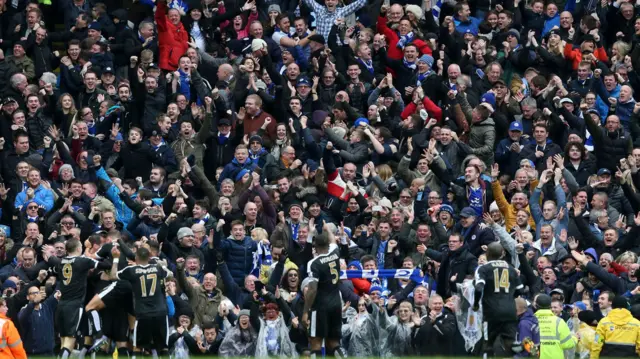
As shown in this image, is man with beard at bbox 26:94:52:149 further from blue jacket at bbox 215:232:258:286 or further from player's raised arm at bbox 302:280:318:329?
player's raised arm at bbox 302:280:318:329

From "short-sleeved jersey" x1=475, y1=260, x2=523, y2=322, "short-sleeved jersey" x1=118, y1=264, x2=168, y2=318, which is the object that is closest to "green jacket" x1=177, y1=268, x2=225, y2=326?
"short-sleeved jersey" x1=118, y1=264, x2=168, y2=318

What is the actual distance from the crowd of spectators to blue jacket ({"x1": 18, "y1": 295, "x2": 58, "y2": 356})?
31 mm

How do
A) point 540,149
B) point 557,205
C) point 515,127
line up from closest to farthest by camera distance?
point 557,205
point 540,149
point 515,127

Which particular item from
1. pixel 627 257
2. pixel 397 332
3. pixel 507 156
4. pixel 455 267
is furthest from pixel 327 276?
pixel 507 156

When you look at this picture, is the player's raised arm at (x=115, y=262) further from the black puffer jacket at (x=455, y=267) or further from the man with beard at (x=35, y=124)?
the man with beard at (x=35, y=124)

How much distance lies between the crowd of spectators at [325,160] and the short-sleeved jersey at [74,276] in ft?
1.19

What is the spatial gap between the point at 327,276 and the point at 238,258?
2398 mm

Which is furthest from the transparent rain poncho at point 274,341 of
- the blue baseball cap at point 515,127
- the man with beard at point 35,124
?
the man with beard at point 35,124

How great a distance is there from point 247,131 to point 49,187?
3538 millimetres

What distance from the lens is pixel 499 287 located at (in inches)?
1082

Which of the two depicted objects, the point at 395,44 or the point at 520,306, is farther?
the point at 395,44

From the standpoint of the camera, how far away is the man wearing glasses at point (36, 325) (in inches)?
1128

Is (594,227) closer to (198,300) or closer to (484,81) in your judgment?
(484,81)

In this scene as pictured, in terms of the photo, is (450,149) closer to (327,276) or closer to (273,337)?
(327,276)
